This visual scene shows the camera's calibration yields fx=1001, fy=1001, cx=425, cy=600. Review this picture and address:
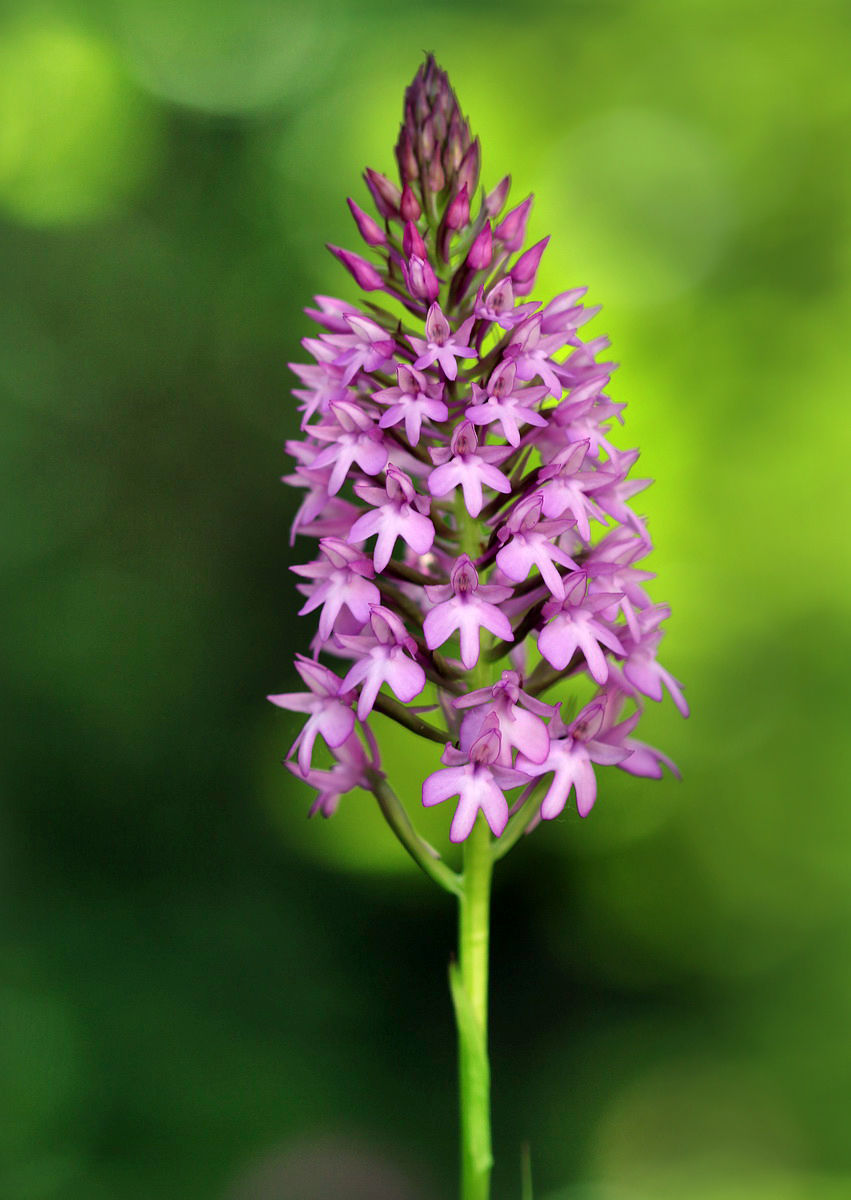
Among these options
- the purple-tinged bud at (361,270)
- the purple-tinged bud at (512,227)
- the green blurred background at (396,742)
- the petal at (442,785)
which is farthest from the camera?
the green blurred background at (396,742)

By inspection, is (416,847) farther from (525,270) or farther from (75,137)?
(75,137)

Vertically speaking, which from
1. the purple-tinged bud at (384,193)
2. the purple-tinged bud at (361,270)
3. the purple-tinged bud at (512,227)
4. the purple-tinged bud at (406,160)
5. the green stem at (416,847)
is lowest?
the green stem at (416,847)

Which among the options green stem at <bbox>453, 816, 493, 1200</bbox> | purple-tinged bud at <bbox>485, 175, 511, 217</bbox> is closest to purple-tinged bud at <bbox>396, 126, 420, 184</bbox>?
purple-tinged bud at <bbox>485, 175, 511, 217</bbox>

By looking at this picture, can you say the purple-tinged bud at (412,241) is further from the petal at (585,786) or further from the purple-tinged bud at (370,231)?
the petal at (585,786)

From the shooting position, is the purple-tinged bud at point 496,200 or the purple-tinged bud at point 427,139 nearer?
the purple-tinged bud at point 427,139

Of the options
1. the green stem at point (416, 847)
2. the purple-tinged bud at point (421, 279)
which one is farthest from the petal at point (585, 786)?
the purple-tinged bud at point (421, 279)

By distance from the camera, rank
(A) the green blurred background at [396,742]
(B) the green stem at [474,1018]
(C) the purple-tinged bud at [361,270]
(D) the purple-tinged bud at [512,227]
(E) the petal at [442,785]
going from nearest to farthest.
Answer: (E) the petal at [442,785] → (B) the green stem at [474,1018] → (C) the purple-tinged bud at [361,270] → (D) the purple-tinged bud at [512,227] → (A) the green blurred background at [396,742]

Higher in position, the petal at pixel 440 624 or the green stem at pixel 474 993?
the petal at pixel 440 624

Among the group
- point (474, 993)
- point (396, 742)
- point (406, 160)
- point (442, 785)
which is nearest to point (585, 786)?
point (442, 785)
